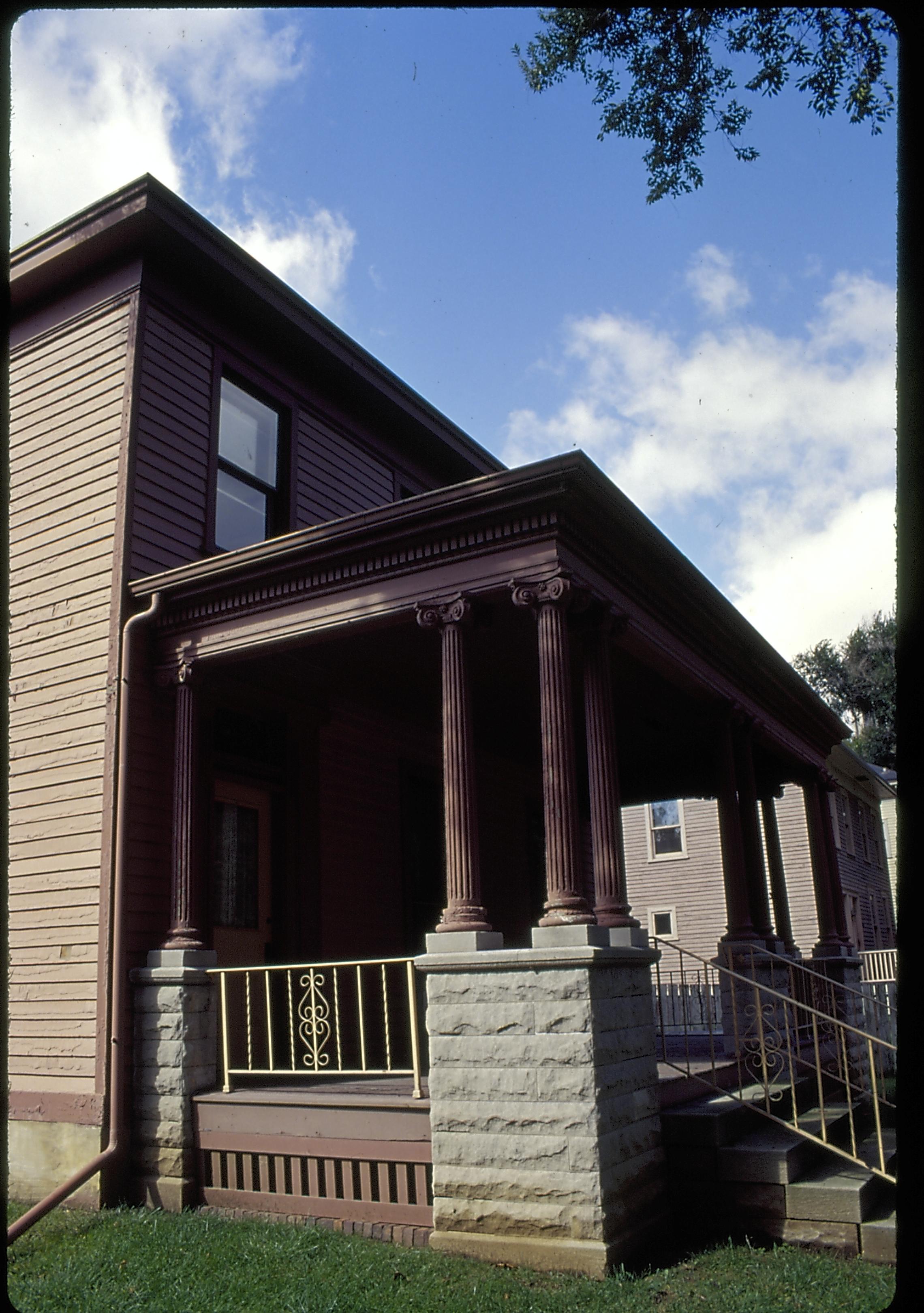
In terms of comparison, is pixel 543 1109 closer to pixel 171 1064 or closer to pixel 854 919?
pixel 171 1064

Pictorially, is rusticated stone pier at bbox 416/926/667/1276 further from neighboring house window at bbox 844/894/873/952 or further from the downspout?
neighboring house window at bbox 844/894/873/952

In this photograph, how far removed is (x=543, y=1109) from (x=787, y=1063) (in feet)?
12.6

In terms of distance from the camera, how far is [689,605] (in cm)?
888

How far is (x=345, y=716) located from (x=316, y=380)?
370cm

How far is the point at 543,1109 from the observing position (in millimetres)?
5699

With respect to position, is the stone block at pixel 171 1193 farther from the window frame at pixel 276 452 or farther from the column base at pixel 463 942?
the window frame at pixel 276 452

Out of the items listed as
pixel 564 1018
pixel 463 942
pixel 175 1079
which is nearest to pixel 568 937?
pixel 564 1018

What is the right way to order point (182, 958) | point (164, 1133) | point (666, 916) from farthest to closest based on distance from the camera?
point (666, 916) < point (182, 958) < point (164, 1133)

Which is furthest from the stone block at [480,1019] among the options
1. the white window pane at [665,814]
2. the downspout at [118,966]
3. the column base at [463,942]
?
the white window pane at [665,814]

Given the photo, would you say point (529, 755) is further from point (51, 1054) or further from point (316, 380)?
point (51, 1054)

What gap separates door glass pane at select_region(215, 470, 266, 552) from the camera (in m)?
9.84

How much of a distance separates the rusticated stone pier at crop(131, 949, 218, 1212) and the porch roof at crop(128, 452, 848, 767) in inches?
96.0

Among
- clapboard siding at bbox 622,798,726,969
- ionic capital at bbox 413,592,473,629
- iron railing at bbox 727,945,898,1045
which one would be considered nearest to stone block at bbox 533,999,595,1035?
iron railing at bbox 727,945,898,1045

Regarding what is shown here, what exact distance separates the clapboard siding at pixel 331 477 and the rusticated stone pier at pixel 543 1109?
582 cm
